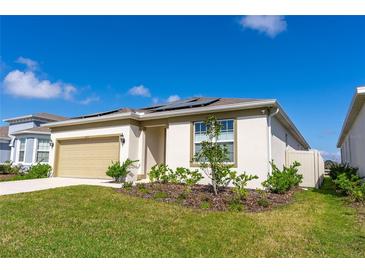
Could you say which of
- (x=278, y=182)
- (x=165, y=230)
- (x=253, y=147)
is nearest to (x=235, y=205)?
(x=165, y=230)

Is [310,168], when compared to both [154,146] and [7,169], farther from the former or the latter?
[7,169]

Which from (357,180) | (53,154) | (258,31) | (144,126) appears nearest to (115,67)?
Answer: (144,126)

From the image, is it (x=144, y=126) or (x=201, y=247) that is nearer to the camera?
(x=201, y=247)

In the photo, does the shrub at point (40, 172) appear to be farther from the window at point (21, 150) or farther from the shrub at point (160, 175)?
the shrub at point (160, 175)

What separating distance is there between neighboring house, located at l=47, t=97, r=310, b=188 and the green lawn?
345cm

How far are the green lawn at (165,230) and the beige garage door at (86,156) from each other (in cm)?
638

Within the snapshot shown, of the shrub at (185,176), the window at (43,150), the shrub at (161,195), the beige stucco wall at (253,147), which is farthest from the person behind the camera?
the window at (43,150)

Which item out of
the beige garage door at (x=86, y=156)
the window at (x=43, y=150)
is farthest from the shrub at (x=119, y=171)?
the window at (x=43, y=150)

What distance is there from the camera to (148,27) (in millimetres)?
10656

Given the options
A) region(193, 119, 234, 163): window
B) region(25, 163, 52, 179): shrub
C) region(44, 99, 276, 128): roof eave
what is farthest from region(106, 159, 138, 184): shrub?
region(25, 163, 52, 179): shrub

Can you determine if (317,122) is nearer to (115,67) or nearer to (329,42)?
(329,42)

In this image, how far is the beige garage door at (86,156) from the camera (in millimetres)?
13562

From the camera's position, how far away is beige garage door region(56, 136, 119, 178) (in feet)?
→ 44.5
